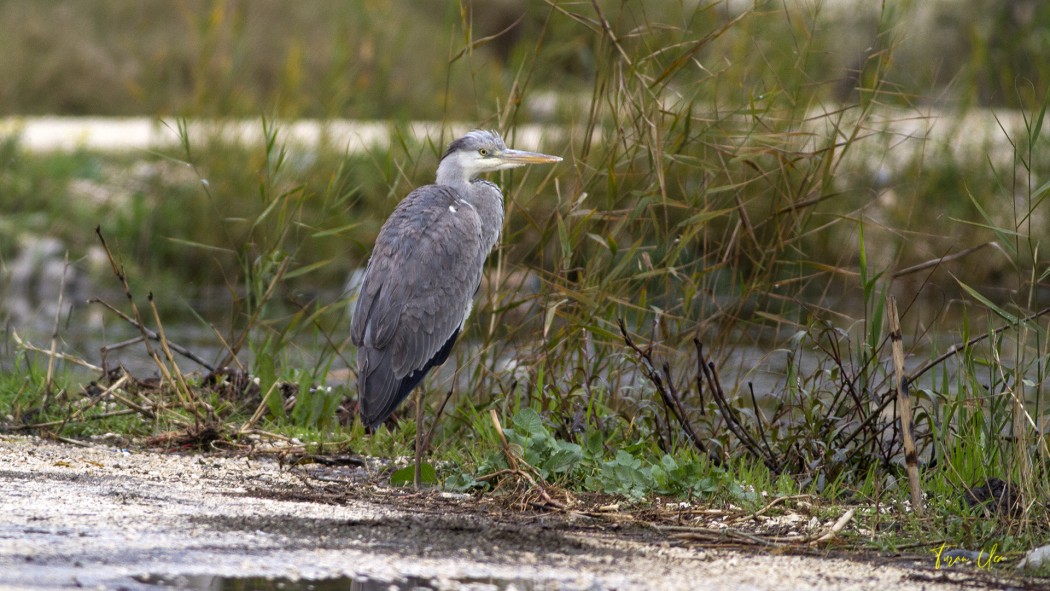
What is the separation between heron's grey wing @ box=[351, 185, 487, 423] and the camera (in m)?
4.87

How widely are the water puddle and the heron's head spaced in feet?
9.21

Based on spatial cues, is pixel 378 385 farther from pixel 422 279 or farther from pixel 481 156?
pixel 481 156

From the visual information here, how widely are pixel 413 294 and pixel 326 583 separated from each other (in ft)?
7.51

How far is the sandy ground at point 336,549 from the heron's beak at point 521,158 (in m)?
1.88

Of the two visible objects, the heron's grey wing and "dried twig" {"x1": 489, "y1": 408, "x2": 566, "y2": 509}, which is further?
the heron's grey wing

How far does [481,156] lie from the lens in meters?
5.55

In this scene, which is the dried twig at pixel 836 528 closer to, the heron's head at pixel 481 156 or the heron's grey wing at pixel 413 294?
the heron's grey wing at pixel 413 294

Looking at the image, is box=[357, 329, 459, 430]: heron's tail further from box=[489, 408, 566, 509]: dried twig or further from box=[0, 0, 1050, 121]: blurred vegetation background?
box=[0, 0, 1050, 121]: blurred vegetation background

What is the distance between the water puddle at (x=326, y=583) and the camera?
284 cm

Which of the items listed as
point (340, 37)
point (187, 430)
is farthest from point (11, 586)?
point (340, 37)
